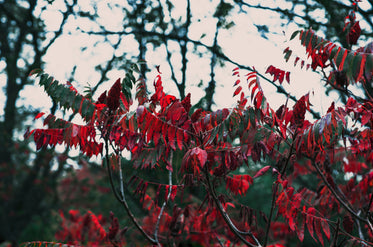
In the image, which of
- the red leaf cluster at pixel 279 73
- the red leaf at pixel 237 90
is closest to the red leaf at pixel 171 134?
the red leaf at pixel 237 90

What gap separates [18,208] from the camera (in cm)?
1073

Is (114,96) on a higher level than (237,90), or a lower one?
lower

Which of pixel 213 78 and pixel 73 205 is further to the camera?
pixel 73 205

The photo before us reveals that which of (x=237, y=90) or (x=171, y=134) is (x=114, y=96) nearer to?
(x=171, y=134)

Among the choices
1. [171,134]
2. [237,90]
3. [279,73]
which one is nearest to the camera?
[171,134]

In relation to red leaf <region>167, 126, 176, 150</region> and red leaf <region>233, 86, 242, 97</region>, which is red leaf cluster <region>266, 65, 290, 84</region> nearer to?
red leaf <region>233, 86, 242, 97</region>

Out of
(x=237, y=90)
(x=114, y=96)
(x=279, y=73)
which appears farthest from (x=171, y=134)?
(x=279, y=73)

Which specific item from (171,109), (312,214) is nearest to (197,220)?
Answer: (312,214)

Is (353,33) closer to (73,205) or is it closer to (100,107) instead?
(100,107)

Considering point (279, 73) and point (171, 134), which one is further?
point (279, 73)

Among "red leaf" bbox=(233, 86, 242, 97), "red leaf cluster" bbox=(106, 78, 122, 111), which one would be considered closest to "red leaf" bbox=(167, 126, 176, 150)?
"red leaf cluster" bbox=(106, 78, 122, 111)

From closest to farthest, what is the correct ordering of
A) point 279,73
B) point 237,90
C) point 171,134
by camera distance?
point 171,134 < point 237,90 < point 279,73

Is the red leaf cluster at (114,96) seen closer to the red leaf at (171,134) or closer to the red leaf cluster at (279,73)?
the red leaf at (171,134)

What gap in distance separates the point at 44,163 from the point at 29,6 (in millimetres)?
A: 4732
